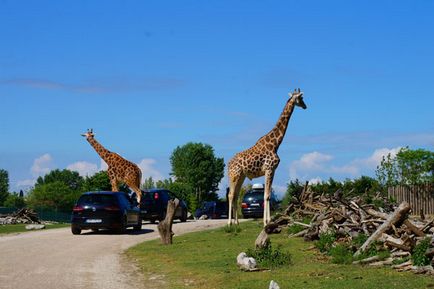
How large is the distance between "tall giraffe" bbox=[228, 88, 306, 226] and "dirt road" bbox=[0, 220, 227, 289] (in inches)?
163

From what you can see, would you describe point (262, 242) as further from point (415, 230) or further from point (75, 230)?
point (75, 230)

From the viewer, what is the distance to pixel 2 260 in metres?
16.4

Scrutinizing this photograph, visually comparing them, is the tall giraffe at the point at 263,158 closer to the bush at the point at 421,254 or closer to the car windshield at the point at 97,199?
the car windshield at the point at 97,199

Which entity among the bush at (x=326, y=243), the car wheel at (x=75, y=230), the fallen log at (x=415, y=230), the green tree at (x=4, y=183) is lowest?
the bush at (x=326, y=243)

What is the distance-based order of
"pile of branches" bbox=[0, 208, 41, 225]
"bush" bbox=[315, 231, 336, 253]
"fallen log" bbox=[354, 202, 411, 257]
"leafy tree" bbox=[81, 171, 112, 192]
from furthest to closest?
1. "leafy tree" bbox=[81, 171, 112, 192]
2. "pile of branches" bbox=[0, 208, 41, 225]
3. "bush" bbox=[315, 231, 336, 253]
4. "fallen log" bbox=[354, 202, 411, 257]

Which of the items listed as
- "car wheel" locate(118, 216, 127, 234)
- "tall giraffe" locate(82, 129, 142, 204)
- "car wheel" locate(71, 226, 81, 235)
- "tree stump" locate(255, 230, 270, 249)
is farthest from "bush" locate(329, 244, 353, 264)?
"tall giraffe" locate(82, 129, 142, 204)

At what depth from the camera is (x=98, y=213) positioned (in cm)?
2569

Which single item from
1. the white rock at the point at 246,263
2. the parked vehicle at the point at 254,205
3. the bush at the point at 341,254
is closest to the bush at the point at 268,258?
the white rock at the point at 246,263

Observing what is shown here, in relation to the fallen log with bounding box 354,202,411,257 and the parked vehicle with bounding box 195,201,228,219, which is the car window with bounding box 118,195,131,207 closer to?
the fallen log with bounding box 354,202,411,257

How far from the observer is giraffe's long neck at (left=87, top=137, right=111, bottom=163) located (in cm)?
3716

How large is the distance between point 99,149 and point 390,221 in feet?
83.9

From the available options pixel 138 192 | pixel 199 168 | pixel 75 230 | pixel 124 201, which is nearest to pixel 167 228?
pixel 75 230

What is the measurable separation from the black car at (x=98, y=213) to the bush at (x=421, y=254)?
1524cm

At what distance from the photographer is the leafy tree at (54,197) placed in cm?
7538
